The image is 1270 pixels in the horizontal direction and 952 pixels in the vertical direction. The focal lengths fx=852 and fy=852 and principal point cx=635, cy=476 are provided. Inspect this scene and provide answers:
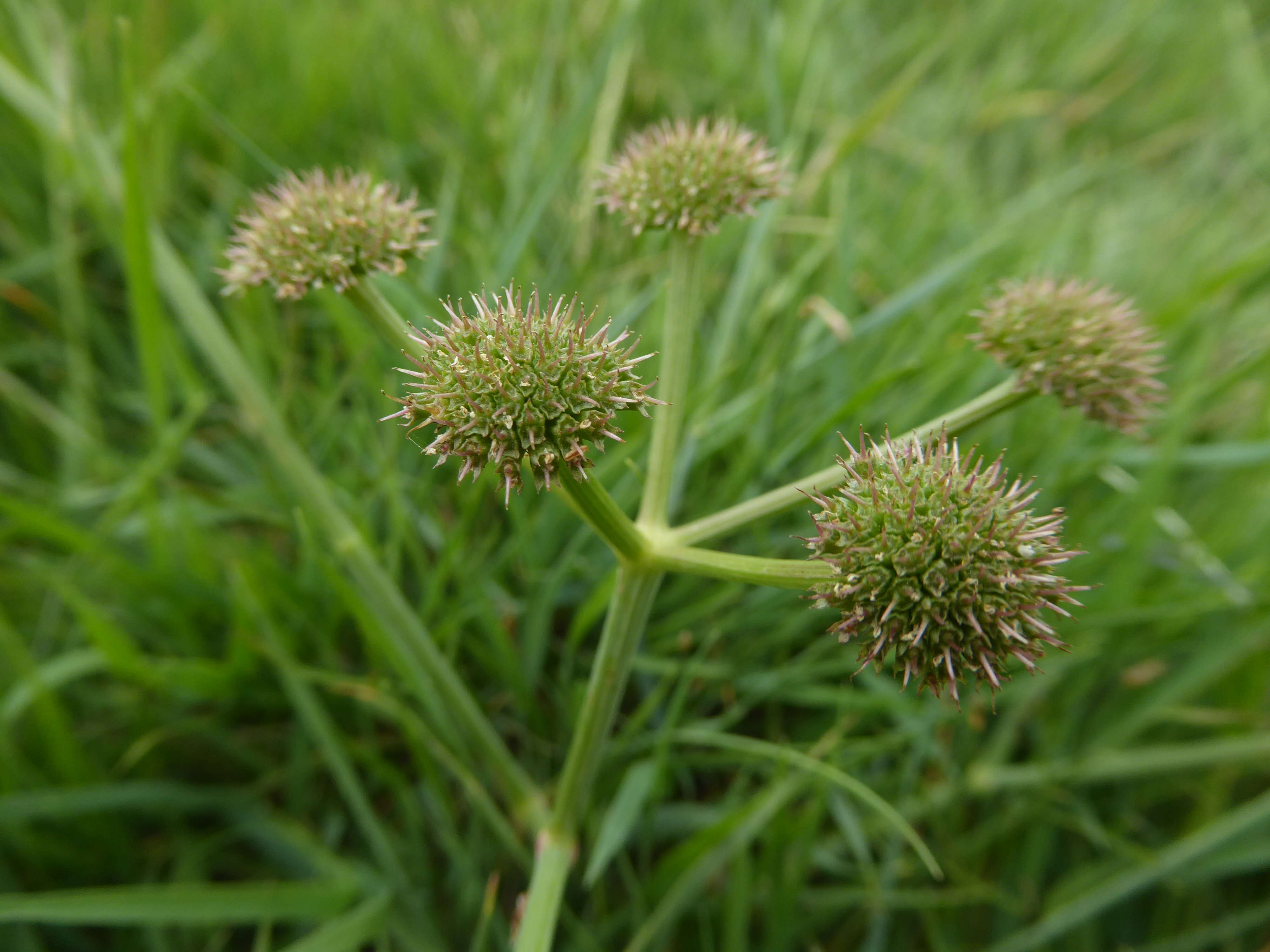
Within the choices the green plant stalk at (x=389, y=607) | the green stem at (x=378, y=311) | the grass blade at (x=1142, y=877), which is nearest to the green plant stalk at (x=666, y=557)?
Answer: the green stem at (x=378, y=311)

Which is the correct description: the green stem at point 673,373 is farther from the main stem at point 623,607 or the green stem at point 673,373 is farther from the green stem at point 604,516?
the green stem at point 604,516

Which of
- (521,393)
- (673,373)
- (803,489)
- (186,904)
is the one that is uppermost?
(673,373)

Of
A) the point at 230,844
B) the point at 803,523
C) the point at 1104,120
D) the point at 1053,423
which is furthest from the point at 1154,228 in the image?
the point at 230,844

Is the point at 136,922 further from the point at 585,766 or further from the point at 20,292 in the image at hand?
the point at 20,292

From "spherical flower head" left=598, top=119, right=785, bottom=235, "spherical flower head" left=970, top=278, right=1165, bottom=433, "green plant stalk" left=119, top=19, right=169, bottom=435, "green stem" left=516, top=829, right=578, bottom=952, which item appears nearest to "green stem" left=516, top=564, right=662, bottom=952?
"green stem" left=516, top=829, right=578, bottom=952

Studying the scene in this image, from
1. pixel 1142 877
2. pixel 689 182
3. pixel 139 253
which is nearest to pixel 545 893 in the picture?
pixel 689 182

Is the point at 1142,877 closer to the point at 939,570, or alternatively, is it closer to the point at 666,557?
Result: the point at 939,570

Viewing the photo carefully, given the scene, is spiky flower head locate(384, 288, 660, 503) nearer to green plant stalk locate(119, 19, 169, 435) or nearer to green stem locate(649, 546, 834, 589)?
green stem locate(649, 546, 834, 589)
